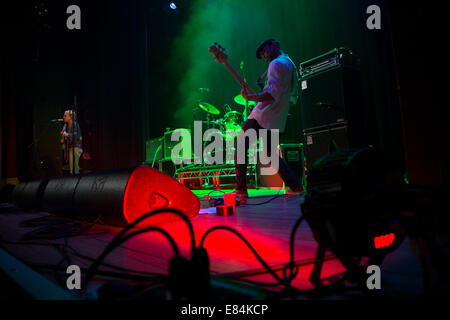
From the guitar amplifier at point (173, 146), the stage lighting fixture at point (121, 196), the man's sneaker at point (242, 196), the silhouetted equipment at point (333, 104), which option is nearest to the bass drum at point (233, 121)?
the guitar amplifier at point (173, 146)

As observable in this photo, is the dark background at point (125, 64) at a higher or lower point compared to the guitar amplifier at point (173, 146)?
higher

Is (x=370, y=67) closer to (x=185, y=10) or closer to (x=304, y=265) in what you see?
(x=304, y=265)

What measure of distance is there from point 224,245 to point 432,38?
109 centimetres

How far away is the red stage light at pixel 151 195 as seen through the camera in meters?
1.53

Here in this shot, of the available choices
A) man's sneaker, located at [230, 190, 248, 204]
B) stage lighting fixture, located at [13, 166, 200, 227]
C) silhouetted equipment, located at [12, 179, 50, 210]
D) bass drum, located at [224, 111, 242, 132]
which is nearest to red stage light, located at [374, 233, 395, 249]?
stage lighting fixture, located at [13, 166, 200, 227]

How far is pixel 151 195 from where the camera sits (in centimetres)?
166

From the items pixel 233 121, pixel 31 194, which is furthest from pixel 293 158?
pixel 31 194

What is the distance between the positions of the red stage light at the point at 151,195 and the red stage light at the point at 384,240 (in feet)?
3.46

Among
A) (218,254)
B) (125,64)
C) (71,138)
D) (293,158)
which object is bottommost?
(218,254)

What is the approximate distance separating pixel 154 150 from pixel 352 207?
660 cm

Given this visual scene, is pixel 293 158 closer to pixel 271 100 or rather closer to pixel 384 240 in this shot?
pixel 271 100

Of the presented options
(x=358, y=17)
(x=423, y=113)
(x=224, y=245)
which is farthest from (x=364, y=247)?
(x=358, y=17)

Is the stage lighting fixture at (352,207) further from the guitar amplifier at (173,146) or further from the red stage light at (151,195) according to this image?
the guitar amplifier at (173,146)

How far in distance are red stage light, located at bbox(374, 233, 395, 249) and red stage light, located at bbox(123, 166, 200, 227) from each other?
1.06 m
